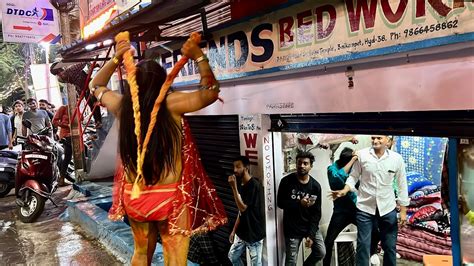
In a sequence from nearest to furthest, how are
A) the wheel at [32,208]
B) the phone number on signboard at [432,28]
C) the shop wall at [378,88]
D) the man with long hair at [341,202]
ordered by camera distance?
the phone number on signboard at [432,28] → the shop wall at [378,88] → the man with long hair at [341,202] → the wheel at [32,208]

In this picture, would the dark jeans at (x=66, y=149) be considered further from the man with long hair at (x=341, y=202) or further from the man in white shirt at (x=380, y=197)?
the man in white shirt at (x=380, y=197)

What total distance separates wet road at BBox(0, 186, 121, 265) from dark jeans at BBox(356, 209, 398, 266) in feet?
10.4

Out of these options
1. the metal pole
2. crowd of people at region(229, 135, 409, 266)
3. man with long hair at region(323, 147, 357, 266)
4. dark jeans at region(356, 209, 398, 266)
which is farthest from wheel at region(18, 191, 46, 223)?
dark jeans at region(356, 209, 398, 266)

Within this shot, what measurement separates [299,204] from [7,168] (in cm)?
820

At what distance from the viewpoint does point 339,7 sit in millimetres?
3533

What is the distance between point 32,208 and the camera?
7.89 meters

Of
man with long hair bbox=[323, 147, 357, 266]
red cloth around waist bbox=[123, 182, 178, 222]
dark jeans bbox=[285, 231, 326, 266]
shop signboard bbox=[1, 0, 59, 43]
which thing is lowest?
dark jeans bbox=[285, 231, 326, 266]

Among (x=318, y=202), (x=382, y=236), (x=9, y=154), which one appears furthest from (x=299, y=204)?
(x=9, y=154)

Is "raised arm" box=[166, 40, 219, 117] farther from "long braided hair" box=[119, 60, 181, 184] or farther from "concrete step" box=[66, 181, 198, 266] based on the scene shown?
"concrete step" box=[66, 181, 198, 266]

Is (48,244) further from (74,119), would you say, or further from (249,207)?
(249,207)

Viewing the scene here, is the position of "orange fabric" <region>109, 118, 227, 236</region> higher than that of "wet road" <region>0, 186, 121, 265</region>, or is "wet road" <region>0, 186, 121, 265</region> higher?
"orange fabric" <region>109, 118, 227, 236</region>

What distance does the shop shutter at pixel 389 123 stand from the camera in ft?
9.55

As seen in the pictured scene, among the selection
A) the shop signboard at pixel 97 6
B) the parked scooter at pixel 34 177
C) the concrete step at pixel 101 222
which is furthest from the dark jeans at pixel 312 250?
the parked scooter at pixel 34 177

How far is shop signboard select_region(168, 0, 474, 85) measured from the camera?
2.78m
